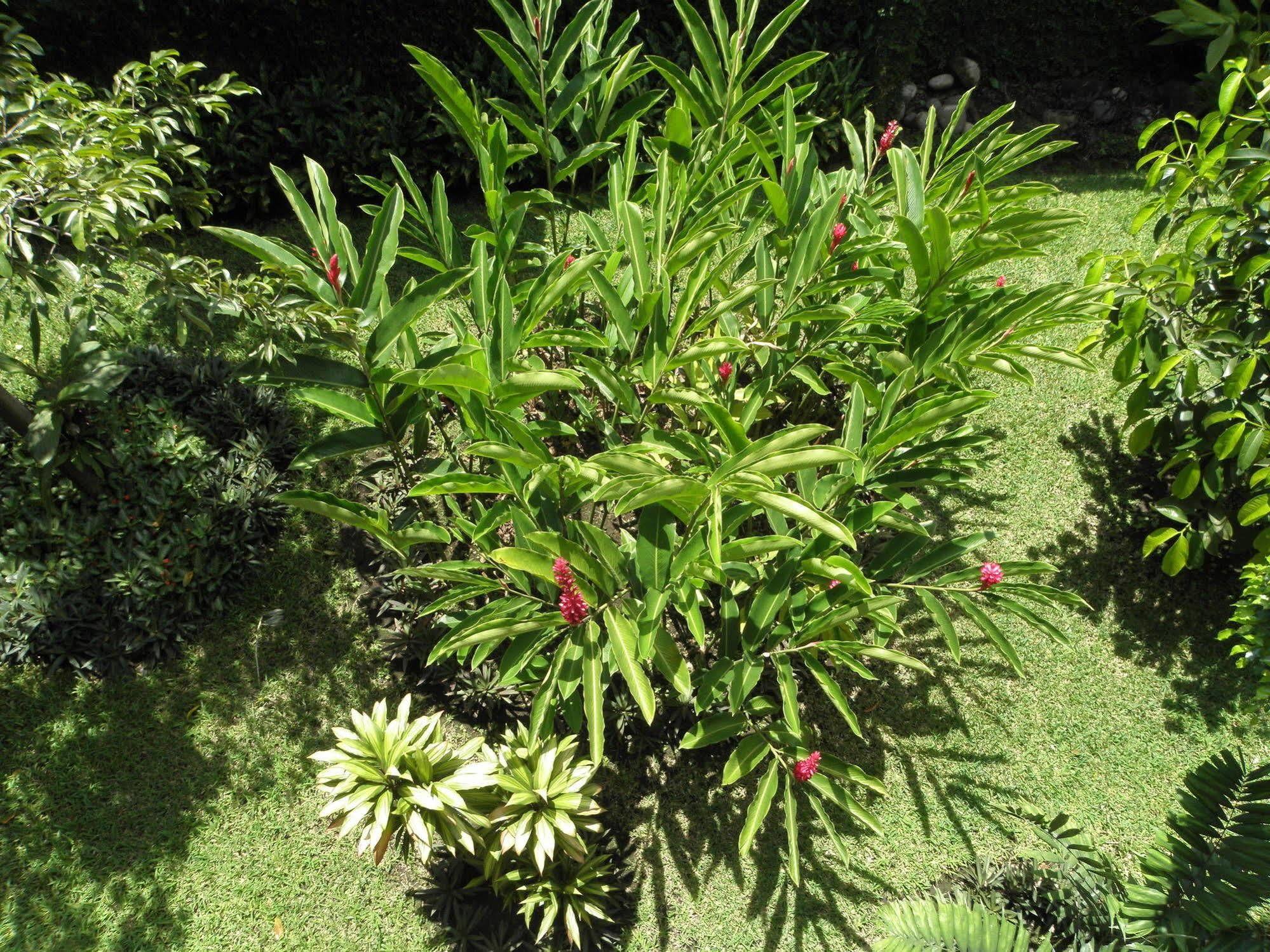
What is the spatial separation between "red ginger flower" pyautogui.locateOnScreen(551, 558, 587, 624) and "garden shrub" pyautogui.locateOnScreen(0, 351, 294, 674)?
1987 millimetres

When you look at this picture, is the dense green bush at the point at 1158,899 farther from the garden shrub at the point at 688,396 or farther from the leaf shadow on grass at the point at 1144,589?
the leaf shadow on grass at the point at 1144,589

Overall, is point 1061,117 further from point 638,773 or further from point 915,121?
point 638,773

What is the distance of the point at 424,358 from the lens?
9.05ft

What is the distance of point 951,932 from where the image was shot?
235cm

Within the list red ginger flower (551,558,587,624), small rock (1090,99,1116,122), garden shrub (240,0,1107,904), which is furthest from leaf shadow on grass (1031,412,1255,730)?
small rock (1090,99,1116,122)

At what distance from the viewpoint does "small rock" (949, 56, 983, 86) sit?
6.39m

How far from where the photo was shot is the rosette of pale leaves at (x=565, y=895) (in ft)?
8.97

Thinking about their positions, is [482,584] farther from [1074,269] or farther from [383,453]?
[1074,269]

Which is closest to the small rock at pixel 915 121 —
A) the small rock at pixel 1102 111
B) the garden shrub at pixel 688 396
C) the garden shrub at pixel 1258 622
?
the small rock at pixel 1102 111

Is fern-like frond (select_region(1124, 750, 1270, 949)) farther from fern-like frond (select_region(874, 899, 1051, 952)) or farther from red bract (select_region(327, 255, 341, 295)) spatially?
red bract (select_region(327, 255, 341, 295))

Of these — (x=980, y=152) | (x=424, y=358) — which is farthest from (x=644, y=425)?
(x=980, y=152)

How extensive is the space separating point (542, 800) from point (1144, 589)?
10.6ft

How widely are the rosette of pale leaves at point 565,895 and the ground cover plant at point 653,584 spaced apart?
2cm

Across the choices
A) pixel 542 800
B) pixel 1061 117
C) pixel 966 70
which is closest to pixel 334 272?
pixel 542 800
